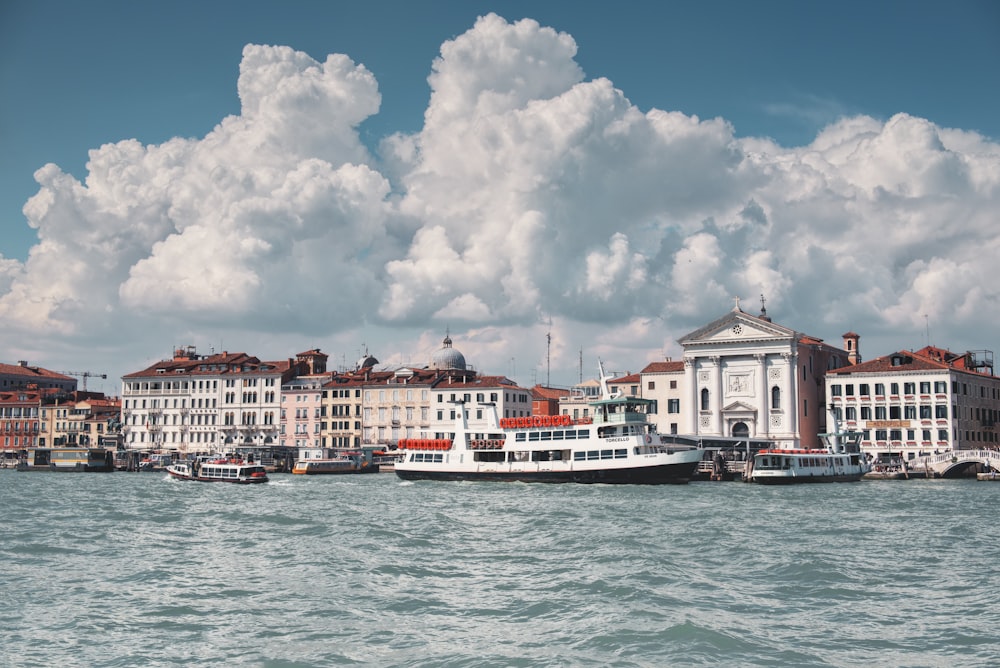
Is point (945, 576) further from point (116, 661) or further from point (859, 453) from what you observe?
point (859, 453)

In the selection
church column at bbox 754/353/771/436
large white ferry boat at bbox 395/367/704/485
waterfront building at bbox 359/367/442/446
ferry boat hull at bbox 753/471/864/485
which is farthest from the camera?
waterfront building at bbox 359/367/442/446

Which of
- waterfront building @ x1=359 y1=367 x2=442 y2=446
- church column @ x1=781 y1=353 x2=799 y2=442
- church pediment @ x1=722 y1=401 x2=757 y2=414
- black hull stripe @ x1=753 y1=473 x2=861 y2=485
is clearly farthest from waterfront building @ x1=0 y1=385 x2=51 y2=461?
black hull stripe @ x1=753 y1=473 x2=861 y2=485

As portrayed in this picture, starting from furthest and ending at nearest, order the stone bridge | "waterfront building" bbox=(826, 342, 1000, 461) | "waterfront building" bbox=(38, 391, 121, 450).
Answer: "waterfront building" bbox=(38, 391, 121, 450) → "waterfront building" bbox=(826, 342, 1000, 461) → the stone bridge

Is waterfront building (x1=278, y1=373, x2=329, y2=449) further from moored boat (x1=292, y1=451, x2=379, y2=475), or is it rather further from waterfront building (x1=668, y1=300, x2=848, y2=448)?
waterfront building (x1=668, y1=300, x2=848, y2=448)

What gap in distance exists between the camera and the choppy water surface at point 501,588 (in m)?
15.1

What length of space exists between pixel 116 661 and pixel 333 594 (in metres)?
5.22

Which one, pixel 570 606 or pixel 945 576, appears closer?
pixel 570 606

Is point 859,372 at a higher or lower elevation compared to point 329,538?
higher

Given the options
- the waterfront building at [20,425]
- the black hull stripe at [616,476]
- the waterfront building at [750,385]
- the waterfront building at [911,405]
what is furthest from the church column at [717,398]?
the waterfront building at [20,425]

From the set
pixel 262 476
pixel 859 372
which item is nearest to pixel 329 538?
pixel 262 476

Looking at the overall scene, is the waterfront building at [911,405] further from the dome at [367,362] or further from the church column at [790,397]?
the dome at [367,362]

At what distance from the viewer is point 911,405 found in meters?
73.6

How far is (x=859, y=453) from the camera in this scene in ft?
220

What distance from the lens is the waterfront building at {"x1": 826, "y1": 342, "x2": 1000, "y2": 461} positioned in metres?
72.6
